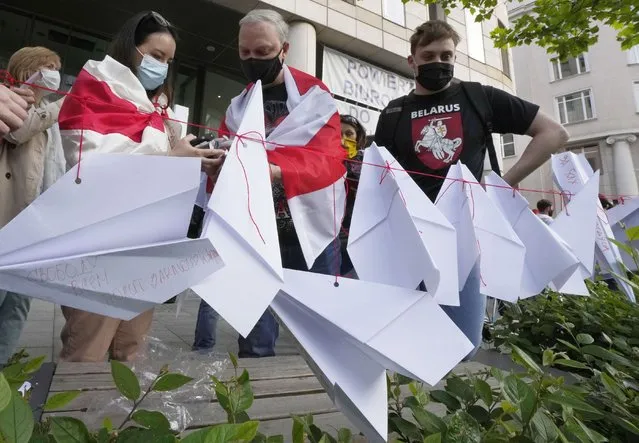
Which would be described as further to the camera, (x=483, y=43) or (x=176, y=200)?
(x=483, y=43)

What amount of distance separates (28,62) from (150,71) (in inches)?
42.5

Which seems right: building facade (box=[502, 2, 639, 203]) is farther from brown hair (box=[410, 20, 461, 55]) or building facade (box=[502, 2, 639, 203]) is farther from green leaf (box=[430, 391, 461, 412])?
green leaf (box=[430, 391, 461, 412])

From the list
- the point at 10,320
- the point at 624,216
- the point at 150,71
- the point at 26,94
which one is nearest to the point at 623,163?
the point at 624,216

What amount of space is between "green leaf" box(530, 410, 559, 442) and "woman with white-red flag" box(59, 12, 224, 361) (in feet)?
2.67

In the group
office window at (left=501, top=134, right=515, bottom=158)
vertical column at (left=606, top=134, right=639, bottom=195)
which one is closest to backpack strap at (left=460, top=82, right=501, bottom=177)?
vertical column at (left=606, top=134, right=639, bottom=195)

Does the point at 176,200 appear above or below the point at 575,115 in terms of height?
below

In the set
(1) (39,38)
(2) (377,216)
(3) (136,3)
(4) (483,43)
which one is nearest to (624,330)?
(2) (377,216)

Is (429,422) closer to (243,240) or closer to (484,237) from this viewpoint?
(243,240)

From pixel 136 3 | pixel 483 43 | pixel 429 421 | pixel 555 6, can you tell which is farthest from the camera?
pixel 483 43

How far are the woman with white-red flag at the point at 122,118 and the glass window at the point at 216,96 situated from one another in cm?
734

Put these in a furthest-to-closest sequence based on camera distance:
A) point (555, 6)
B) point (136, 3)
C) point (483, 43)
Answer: point (483, 43), point (136, 3), point (555, 6)

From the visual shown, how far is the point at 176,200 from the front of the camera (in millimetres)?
769

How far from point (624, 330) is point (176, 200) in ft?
5.29

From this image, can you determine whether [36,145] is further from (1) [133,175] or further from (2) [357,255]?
(2) [357,255]
